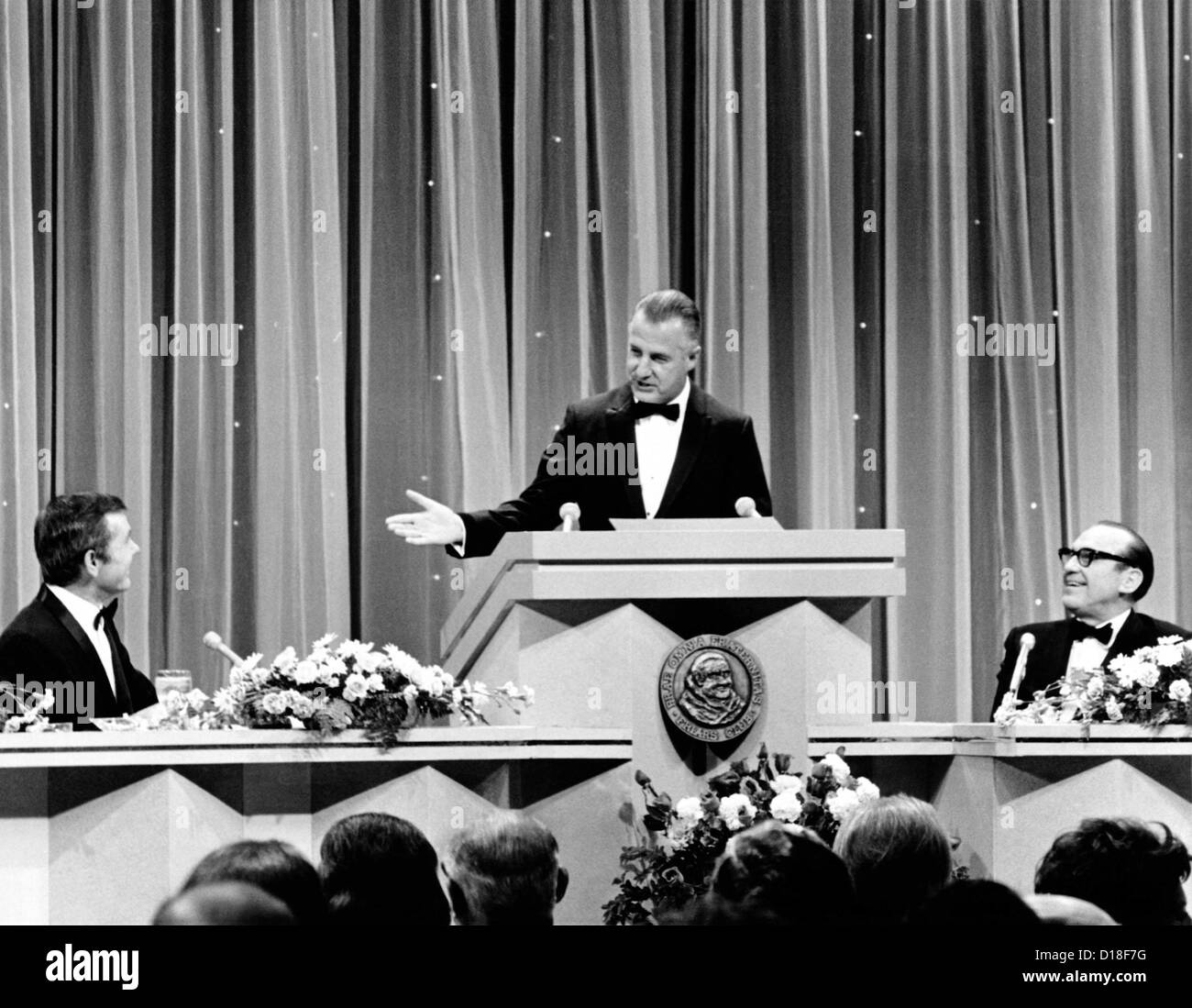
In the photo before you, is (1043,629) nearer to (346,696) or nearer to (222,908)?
→ (346,696)

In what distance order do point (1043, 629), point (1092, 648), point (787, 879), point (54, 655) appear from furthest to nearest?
point (1043, 629)
point (1092, 648)
point (54, 655)
point (787, 879)

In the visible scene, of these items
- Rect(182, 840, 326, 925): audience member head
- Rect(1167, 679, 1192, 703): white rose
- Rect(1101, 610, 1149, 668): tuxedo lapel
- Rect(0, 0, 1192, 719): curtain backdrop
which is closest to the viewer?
Rect(182, 840, 326, 925): audience member head

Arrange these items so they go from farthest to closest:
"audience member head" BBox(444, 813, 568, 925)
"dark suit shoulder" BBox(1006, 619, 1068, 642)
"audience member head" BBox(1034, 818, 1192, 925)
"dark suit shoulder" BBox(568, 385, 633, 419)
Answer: "dark suit shoulder" BBox(1006, 619, 1068, 642)
"dark suit shoulder" BBox(568, 385, 633, 419)
"audience member head" BBox(444, 813, 568, 925)
"audience member head" BBox(1034, 818, 1192, 925)

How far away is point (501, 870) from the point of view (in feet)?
10.0

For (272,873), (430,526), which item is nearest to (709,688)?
(430,526)

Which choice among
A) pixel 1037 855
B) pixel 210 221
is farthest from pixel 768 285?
pixel 1037 855

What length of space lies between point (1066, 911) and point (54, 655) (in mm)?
3467

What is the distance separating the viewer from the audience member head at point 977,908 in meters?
2.01

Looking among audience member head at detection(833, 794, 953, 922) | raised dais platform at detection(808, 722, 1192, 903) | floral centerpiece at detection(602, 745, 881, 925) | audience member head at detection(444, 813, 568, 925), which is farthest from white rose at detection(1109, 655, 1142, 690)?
audience member head at detection(444, 813, 568, 925)

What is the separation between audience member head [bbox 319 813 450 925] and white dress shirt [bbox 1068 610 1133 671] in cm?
332

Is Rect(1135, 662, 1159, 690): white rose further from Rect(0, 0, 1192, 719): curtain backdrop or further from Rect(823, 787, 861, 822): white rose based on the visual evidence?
Rect(0, 0, 1192, 719): curtain backdrop

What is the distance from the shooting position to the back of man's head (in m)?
5.36
